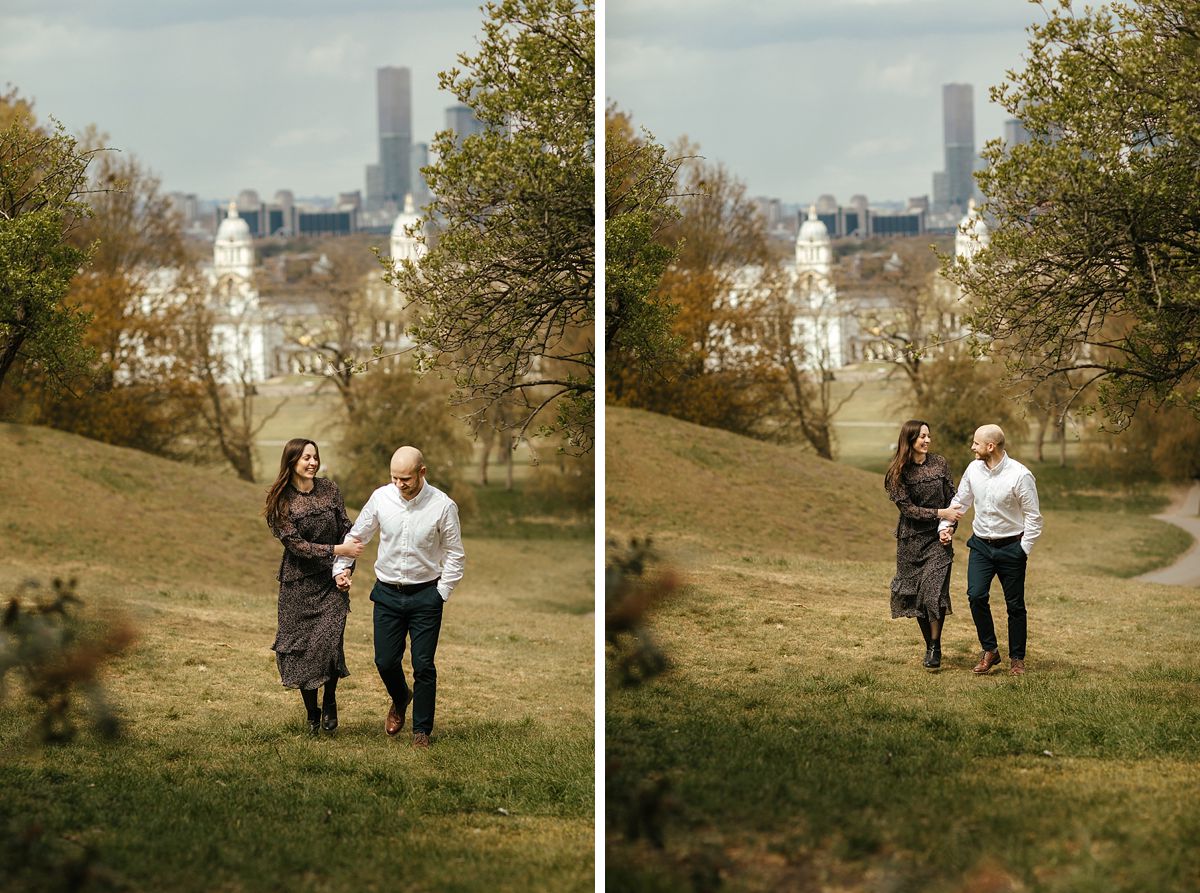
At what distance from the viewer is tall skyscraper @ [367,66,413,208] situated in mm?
9266

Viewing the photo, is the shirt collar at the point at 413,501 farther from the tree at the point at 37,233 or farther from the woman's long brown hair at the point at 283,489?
the tree at the point at 37,233

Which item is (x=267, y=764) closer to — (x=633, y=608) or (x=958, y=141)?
(x=633, y=608)

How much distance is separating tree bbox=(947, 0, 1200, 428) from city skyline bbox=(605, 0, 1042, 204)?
2.24 feet

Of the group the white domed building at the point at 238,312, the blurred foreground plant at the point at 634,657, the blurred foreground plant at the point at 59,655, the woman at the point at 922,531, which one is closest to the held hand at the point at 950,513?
the woman at the point at 922,531

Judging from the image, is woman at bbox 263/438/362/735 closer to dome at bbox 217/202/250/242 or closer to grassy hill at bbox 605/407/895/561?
grassy hill at bbox 605/407/895/561

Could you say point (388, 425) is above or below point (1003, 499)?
above

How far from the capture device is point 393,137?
938 centimetres

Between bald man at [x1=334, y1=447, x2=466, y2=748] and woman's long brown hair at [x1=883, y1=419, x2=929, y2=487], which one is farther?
woman's long brown hair at [x1=883, y1=419, x2=929, y2=487]

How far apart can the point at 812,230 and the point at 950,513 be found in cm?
241

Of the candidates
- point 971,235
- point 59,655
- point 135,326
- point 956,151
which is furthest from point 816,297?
point 135,326

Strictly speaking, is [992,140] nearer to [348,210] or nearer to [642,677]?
[642,677]

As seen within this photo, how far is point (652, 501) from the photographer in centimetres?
865

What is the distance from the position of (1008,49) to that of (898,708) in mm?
3183

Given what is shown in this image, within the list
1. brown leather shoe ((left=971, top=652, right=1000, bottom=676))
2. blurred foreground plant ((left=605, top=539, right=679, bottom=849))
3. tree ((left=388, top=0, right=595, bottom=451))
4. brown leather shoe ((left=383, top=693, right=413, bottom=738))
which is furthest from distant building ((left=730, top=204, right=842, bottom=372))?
brown leather shoe ((left=383, top=693, right=413, bottom=738))
